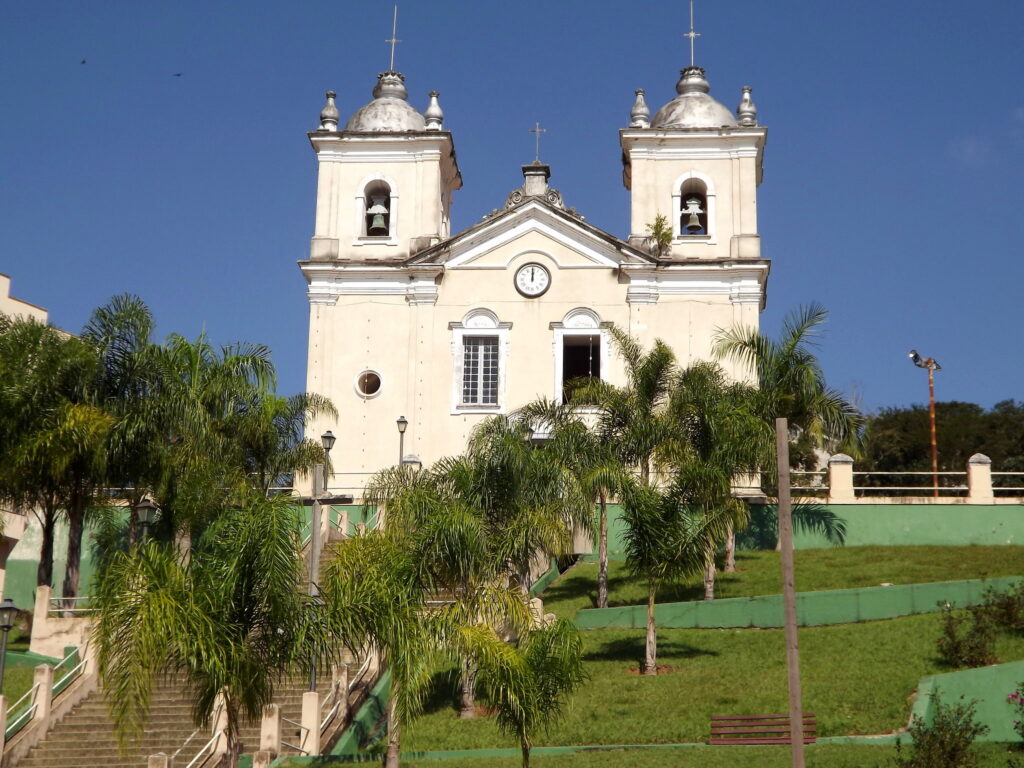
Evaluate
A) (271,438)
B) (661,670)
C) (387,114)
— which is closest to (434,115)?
(387,114)

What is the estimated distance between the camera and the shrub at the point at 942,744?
15.3 metres

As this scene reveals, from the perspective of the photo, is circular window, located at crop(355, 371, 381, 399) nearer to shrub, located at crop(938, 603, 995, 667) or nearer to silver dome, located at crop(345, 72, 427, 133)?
silver dome, located at crop(345, 72, 427, 133)

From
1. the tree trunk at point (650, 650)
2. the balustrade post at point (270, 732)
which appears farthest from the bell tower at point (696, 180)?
the balustrade post at point (270, 732)

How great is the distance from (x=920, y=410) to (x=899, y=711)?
122 feet

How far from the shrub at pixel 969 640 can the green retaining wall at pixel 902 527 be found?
8.45 meters

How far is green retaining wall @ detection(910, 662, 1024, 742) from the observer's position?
18188 millimetres

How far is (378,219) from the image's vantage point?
3494cm

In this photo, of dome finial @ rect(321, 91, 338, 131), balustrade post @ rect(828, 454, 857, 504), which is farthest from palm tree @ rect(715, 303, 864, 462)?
dome finial @ rect(321, 91, 338, 131)

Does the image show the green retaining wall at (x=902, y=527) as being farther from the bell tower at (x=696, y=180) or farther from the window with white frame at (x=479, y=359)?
Answer: the bell tower at (x=696, y=180)

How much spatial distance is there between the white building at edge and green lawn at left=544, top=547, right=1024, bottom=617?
5.76m

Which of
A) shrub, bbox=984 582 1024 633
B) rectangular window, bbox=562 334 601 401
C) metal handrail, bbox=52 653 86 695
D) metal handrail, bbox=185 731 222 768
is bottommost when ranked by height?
metal handrail, bbox=185 731 222 768

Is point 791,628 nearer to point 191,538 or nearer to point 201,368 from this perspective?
point 191,538

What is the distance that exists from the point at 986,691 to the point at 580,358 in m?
17.7

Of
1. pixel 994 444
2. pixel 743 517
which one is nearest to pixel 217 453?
pixel 743 517
